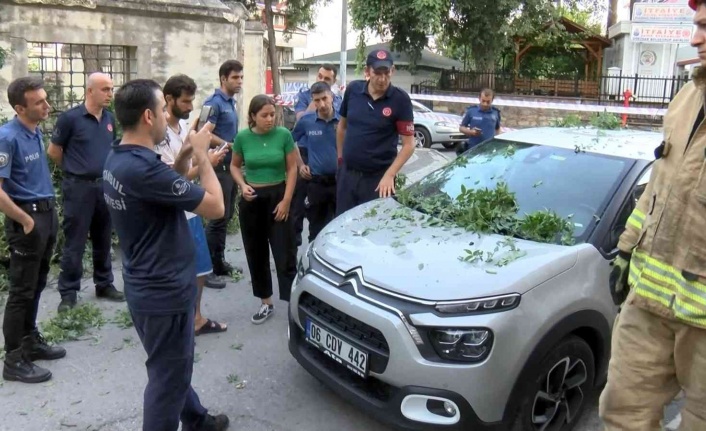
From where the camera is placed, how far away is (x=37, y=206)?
4.04 metres

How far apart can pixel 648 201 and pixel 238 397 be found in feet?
8.40

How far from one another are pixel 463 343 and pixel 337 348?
0.70 metres

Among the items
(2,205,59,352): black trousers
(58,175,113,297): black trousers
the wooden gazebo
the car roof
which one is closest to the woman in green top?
(58,175,113,297): black trousers

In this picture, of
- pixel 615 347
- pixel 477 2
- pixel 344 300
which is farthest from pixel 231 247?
pixel 477 2

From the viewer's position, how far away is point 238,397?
387 cm

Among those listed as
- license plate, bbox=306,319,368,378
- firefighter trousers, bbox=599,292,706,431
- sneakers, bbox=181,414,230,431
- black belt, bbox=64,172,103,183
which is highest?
black belt, bbox=64,172,103,183

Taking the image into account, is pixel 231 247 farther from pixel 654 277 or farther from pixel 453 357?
pixel 654 277

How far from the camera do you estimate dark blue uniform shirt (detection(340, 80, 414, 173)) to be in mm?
5031

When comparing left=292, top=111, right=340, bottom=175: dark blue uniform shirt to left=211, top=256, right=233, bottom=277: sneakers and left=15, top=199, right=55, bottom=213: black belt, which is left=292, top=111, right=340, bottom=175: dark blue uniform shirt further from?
left=15, top=199, right=55, bottom=213: black belt

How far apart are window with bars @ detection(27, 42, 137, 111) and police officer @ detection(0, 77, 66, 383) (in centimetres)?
364

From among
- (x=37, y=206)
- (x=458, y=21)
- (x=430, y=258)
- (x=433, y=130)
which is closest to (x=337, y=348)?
(x=430, y=258)

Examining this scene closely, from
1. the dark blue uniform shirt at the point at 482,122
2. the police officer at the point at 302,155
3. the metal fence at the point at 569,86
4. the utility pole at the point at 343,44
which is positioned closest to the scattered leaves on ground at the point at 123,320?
the police officer at the point at 302,155

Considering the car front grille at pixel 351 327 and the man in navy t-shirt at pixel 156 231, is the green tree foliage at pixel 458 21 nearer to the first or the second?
the car front grille at pixel 351 327

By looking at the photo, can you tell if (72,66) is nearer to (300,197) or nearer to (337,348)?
(300,197)
